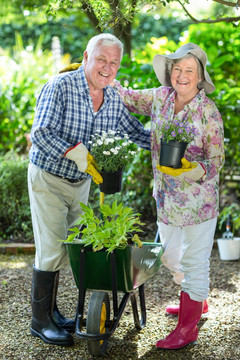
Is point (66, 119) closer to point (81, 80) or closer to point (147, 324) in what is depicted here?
point (81, 80)

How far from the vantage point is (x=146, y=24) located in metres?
10.7

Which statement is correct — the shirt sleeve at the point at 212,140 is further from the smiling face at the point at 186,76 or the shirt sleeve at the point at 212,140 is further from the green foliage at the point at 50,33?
the green foliage at the point at 50,33

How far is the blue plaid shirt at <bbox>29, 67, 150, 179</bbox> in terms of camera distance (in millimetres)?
2539

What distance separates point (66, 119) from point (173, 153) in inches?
22.6

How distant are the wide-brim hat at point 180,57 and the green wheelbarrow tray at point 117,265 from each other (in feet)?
2.85

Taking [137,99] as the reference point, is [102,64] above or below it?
above

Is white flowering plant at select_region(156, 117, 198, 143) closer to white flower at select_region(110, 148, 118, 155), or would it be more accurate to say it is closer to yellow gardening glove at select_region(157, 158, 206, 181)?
yellow gardening glove at select_region(157, 158, 206, 181)

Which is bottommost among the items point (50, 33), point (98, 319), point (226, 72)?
point (98, 319)

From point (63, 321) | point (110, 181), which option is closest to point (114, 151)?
point (110, 181)

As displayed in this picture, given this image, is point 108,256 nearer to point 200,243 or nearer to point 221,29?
point 200,243

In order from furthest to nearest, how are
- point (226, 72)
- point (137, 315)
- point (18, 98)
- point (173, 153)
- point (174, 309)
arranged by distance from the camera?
1. point (18, 98)
2. point (226, 72)
3. point (174, 309)
4. point (137, 315)
5. point (173, 153)

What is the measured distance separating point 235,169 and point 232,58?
4.02 ft

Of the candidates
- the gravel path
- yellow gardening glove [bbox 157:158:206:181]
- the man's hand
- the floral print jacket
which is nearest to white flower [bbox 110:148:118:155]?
the man's hand

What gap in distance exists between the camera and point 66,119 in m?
2.65
